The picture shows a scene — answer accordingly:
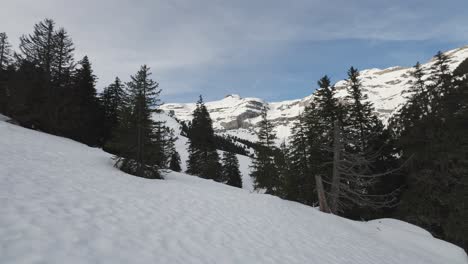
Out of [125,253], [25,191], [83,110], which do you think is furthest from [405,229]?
[83,110]

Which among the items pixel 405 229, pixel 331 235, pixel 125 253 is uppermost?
pixel 125 253

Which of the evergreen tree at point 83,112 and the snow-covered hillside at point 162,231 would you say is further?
the evergreen tree at point 83,112

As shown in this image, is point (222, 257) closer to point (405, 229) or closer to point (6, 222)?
point (6, 222)

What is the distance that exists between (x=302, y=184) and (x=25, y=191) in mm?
20803

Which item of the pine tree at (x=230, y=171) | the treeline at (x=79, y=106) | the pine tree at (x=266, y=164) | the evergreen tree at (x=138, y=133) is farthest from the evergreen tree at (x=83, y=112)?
the pine tree at (x=230, y=171)

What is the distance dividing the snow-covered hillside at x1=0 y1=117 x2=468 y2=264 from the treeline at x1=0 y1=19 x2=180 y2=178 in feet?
18.9

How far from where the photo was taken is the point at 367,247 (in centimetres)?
872

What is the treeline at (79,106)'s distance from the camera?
52.7 ft

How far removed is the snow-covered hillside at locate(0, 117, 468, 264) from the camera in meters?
3.80

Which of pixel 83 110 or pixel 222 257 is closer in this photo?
pixel 222 257

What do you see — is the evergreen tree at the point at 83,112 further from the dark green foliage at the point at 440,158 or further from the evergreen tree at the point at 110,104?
the dark green foliage at the point at 440,158

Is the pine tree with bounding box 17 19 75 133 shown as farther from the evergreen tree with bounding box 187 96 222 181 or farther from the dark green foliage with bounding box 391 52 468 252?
the dark green foliage with bounding box 391 52 468 252

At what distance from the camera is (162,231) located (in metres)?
5.47

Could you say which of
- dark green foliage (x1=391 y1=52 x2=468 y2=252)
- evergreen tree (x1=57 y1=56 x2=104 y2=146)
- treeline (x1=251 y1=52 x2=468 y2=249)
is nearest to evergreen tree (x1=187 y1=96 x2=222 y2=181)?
evergreen tree (x1=57 y1=56 x2=104 y2=146)
